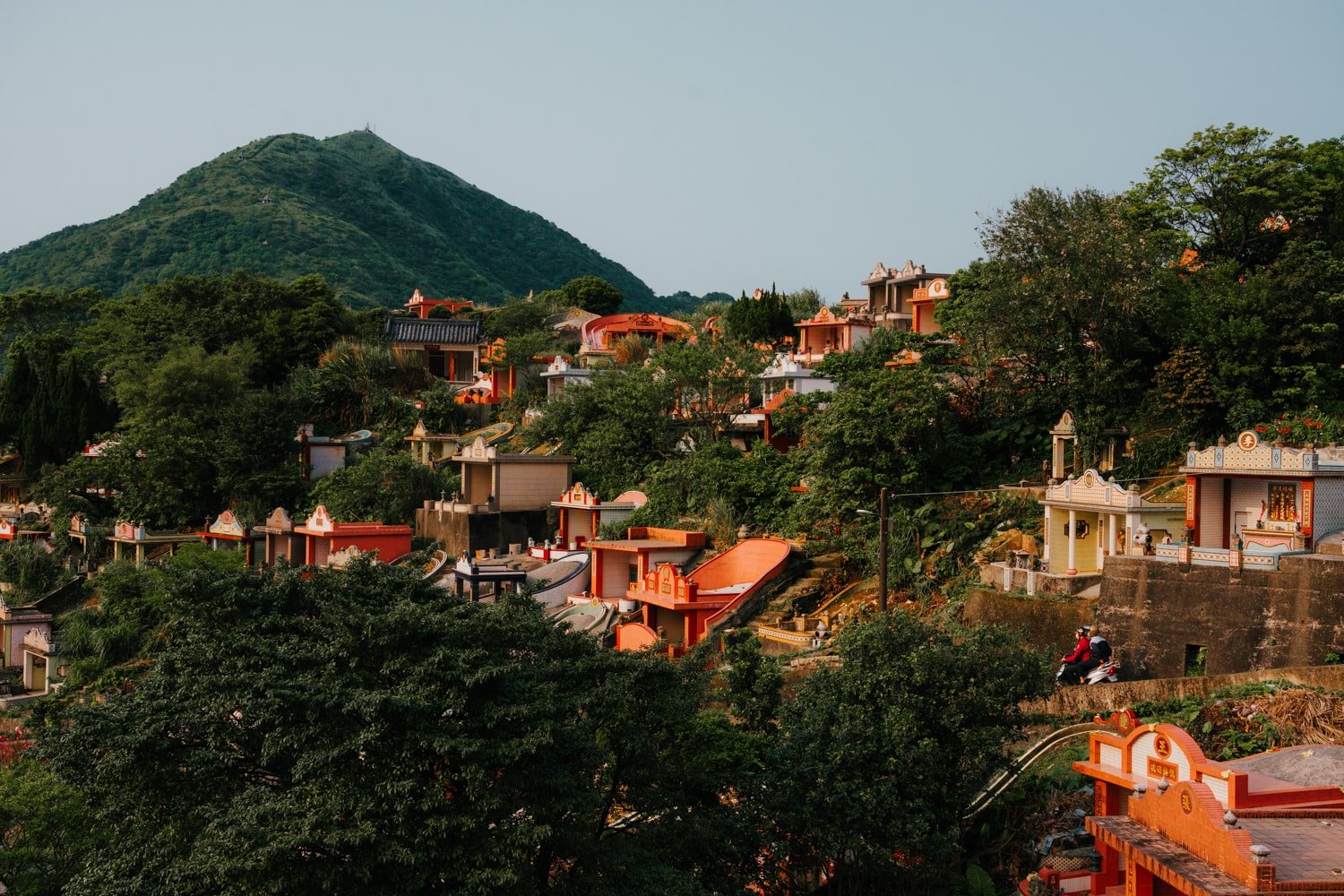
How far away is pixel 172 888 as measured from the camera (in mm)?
11977

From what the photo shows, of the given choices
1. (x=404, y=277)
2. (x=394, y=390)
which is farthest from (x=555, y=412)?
(x=404, y=277)

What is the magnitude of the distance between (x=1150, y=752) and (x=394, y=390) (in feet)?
139

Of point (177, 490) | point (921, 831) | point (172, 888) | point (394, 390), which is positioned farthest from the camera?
point (394, 390)

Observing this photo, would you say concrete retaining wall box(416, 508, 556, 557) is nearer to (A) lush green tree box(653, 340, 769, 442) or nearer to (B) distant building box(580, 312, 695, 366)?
(A) lush green tree box(653, 340, 769, 442)

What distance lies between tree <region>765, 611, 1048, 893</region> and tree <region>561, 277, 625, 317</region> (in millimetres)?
54844

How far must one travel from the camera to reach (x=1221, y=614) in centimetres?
1906

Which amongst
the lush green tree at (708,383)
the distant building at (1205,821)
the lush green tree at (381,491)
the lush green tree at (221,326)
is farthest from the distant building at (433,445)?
the distant building at (1205,821)

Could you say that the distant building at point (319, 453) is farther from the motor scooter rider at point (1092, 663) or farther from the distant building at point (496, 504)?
the motor scooter rider at point (1092, 663)

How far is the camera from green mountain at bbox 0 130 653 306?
9044 cm

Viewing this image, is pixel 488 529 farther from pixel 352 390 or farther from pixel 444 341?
pixel 444 341

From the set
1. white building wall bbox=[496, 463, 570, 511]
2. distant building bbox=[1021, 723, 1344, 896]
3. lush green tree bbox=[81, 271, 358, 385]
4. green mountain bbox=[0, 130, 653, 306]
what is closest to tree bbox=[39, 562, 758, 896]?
distant building bbox=[1021, 723, 1344, 896]

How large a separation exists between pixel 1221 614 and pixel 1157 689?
8.49 feet

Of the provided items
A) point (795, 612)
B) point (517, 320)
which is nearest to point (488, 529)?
point (795, 612)

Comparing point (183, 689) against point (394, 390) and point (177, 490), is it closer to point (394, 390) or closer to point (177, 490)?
point (177, 490)
